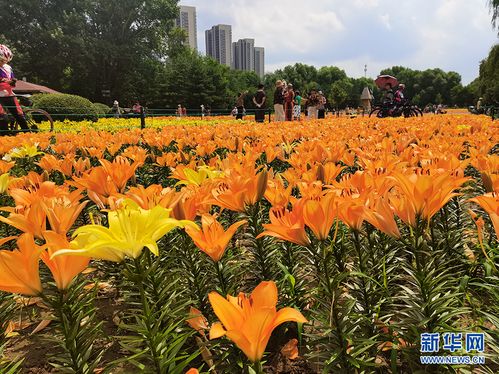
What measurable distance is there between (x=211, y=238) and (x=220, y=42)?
14285 cm

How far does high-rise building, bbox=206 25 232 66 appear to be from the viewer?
13400 cm

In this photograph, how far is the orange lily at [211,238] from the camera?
41.3 inches

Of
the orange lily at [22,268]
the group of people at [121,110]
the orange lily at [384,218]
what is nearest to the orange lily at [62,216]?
the orange lily at [22,268]

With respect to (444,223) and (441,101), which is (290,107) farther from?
(441,101)

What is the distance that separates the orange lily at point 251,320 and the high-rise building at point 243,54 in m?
146

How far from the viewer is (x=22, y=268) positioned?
83 centimetres

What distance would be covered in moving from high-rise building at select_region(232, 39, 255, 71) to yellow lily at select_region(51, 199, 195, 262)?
14628cm

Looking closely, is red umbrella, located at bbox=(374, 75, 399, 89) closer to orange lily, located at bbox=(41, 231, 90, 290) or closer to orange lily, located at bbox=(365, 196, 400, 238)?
orange lily, located at bbox=(365, 196, 400, 238)

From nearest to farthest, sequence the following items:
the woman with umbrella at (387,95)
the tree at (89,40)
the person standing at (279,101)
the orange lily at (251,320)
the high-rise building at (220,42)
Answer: the orange lily at (251,320) < the person standing at (279,101) < the woman with umbrella at (387,95) < the tree at (89,40) < the high-rise building at (220,42)

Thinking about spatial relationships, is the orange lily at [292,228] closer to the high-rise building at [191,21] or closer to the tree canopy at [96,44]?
the tree canopy at [96,44]

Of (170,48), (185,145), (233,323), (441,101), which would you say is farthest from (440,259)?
(441,101)

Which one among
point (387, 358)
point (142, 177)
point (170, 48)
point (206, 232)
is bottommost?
point (387, 358)

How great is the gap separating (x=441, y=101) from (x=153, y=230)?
109 metres

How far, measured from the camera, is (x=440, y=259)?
56.8 inches
